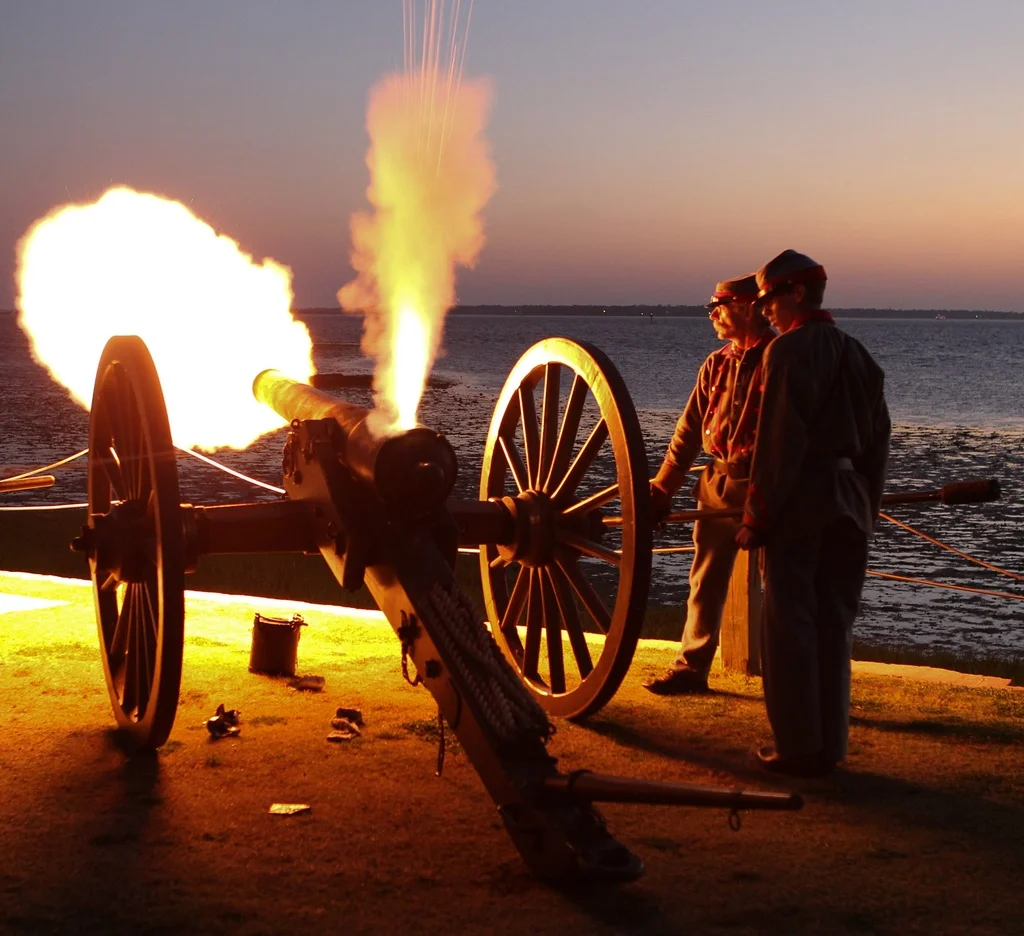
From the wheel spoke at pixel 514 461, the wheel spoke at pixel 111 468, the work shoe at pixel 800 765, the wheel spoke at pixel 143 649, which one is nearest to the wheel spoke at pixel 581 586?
the wheel spoke at pixel 514 461

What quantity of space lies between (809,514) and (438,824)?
1.71m

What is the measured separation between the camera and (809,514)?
475cm

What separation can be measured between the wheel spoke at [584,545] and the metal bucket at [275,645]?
138 centimetres

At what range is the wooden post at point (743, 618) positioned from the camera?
6242 mm

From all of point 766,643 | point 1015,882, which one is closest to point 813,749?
point 766,643

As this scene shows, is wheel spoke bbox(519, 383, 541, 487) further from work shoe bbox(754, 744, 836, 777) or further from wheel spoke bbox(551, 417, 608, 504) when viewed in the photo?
work shoe bbox(754, 744, 836, 777)

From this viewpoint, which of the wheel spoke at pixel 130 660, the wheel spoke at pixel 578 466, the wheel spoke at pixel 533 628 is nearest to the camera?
the wheel spoke at pixel 130 660

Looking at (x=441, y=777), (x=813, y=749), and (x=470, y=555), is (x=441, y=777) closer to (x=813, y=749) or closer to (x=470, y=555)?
(x=813, y=749)

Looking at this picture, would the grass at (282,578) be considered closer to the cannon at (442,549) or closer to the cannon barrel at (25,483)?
the cannon at (442,549)

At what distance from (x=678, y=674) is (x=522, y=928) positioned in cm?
264

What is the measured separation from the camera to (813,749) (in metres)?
4.70

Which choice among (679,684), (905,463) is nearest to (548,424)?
(679,684)

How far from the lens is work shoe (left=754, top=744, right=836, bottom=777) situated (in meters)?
4.71

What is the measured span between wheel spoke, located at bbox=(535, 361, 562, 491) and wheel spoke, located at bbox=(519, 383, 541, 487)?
0.11 ft
